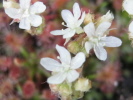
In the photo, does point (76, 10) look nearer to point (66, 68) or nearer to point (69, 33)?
point (69, 33)

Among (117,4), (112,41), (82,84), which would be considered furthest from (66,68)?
(117,4)

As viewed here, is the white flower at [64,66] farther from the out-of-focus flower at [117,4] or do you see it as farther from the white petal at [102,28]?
the out-of-focus flower at [117,4]

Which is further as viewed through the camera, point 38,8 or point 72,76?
point 38,8

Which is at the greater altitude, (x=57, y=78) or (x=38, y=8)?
(x=38, y=8)

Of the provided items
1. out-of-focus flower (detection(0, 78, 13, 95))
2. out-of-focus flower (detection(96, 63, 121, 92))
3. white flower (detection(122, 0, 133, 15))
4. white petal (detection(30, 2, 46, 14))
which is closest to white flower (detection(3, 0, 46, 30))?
white petal (detection(30, 2, 46, 14))

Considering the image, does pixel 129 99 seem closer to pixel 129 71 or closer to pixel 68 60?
pixel 129 71

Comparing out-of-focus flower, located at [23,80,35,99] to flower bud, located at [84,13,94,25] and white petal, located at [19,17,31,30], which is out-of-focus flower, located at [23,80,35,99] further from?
flower bud, located at [84,13,94,25]
